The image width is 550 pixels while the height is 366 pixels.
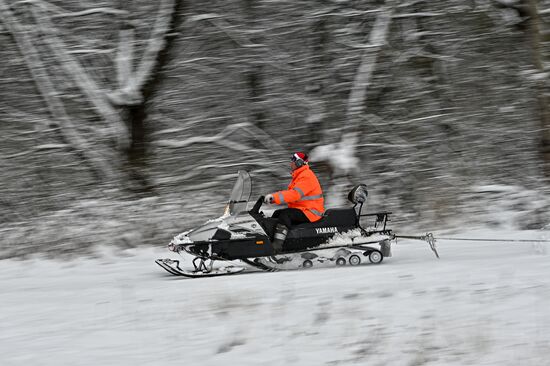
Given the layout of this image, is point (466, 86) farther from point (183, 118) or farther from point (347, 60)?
point (183, 118)

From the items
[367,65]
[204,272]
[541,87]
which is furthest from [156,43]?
[541,87]

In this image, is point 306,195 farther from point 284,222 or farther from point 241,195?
point 241,195

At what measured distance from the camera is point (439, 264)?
966cm

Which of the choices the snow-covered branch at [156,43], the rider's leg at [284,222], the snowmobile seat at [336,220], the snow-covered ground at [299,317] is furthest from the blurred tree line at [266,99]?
the snow-covered ground at [299,317]

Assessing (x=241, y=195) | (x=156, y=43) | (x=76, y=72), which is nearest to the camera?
(x=241, y=195)

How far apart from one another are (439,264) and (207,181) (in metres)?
7.01

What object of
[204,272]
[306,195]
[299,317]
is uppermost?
[306,195]

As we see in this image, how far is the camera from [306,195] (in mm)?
10008

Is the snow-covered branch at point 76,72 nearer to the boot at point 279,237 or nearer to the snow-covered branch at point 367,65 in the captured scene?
the snow-covered branch at point 367,65

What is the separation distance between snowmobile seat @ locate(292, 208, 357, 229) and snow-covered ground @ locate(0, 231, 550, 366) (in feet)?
2.16

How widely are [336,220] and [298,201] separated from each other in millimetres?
582

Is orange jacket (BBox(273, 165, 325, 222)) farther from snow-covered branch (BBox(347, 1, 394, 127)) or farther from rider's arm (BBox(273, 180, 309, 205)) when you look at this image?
snow-covered branch (BBox(347, 1, 394, 127))

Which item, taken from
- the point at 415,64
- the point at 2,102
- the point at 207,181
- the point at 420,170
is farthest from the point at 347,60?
the point at 2,102

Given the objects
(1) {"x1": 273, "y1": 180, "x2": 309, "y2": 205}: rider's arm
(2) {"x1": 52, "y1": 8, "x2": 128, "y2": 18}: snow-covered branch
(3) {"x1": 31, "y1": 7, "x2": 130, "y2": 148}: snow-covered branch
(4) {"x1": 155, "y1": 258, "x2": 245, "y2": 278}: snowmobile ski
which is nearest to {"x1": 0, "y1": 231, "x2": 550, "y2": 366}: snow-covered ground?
(4) {"x1": 155, "y1": 258, "x2": 245, "y2": 278}: snowmobile ski
